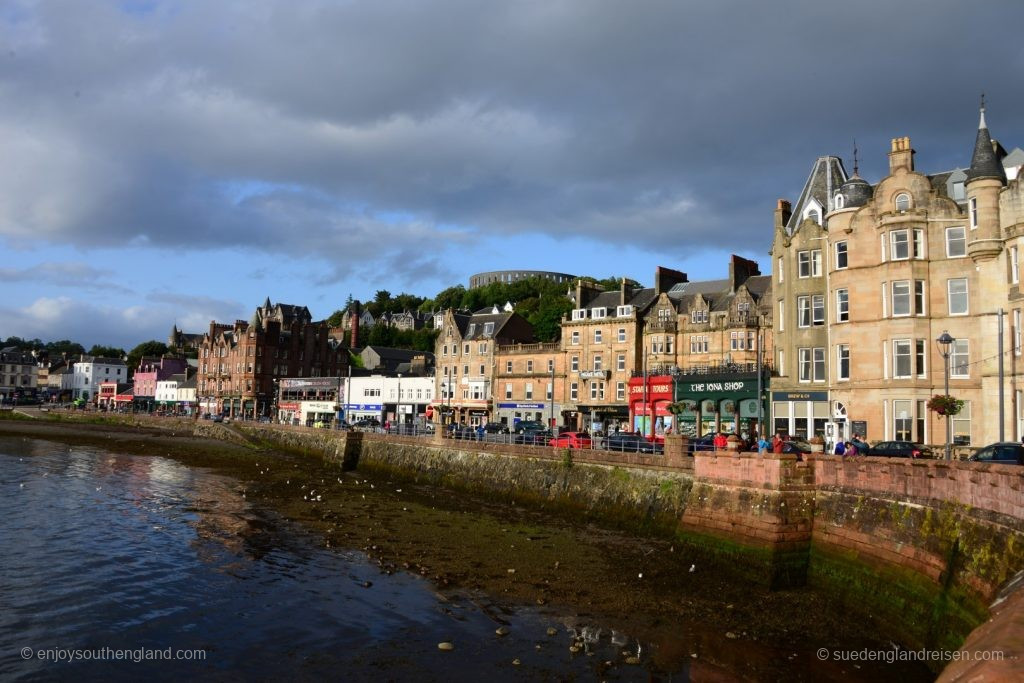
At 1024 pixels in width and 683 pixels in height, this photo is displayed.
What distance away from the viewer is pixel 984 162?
34.7 meters

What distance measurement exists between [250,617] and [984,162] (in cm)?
3837

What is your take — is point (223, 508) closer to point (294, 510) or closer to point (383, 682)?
point (294, 510)

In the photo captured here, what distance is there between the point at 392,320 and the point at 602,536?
169736 mm

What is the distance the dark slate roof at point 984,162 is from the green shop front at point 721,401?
20.1m

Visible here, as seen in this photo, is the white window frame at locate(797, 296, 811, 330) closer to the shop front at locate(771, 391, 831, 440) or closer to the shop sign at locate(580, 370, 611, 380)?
the shop front at locate(771, 391, 831, 440)

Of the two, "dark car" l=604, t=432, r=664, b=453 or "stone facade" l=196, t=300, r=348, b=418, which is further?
"stone facade" l=196, t=300, r=348, b=418

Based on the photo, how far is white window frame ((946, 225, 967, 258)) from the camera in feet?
123

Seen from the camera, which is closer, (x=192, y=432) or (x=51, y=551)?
(x=51, y=551)

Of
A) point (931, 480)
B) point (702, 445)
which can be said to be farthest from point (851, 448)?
point (931, 480)

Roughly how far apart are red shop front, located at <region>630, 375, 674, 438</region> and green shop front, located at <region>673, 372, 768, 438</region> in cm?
205

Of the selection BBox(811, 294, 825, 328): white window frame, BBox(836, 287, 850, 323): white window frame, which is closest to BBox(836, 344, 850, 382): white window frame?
BBox(836, 287, 850, 323): white window frame

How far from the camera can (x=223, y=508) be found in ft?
110

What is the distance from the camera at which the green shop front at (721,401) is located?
5312 cm

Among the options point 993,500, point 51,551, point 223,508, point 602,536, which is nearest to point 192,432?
point 223,508
